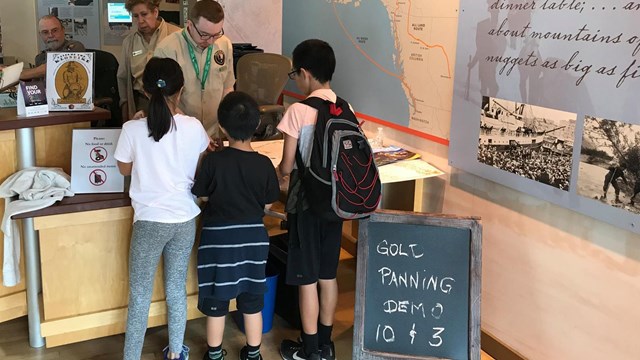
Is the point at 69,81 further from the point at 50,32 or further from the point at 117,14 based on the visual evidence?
the point at 117,14

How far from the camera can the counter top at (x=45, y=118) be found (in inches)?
96.0

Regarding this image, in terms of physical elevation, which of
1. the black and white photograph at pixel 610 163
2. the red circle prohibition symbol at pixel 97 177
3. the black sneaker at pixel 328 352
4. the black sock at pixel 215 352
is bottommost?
the black sneaker at pixel 328 352

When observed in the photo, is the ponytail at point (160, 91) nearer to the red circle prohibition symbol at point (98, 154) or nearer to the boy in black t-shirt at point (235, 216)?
the boy in black t-shirt at point (235, 216)

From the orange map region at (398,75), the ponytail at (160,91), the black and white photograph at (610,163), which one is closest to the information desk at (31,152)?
the ponytail at (160,91)

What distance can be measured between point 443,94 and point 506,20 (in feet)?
1.63

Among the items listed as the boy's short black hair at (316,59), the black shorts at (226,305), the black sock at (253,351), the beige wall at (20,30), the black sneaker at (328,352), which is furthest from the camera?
the beige wall at (20,30)

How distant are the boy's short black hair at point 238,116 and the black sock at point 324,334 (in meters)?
0.92

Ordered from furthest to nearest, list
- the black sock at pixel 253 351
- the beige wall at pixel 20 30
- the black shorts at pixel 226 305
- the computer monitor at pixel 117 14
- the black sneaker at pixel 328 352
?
1. the computer monitor at pixel 117 14
2. the beige wall at pixel 20 30
3. the black sneaker at pixel 328 352
4. the black sock at pixel 253 351
5. the black shorts at pixel 226 305

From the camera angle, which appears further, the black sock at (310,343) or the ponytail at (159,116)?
the black sock at (310,343)

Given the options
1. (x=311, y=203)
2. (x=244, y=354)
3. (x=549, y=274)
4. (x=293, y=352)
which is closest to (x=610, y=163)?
(x=549, y=274)

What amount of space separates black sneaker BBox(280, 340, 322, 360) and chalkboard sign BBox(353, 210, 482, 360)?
263 mm

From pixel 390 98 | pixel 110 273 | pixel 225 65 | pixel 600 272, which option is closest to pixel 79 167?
pixel 110 273

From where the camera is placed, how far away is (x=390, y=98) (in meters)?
3.23

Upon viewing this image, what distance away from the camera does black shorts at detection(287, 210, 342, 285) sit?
2.45 meters
